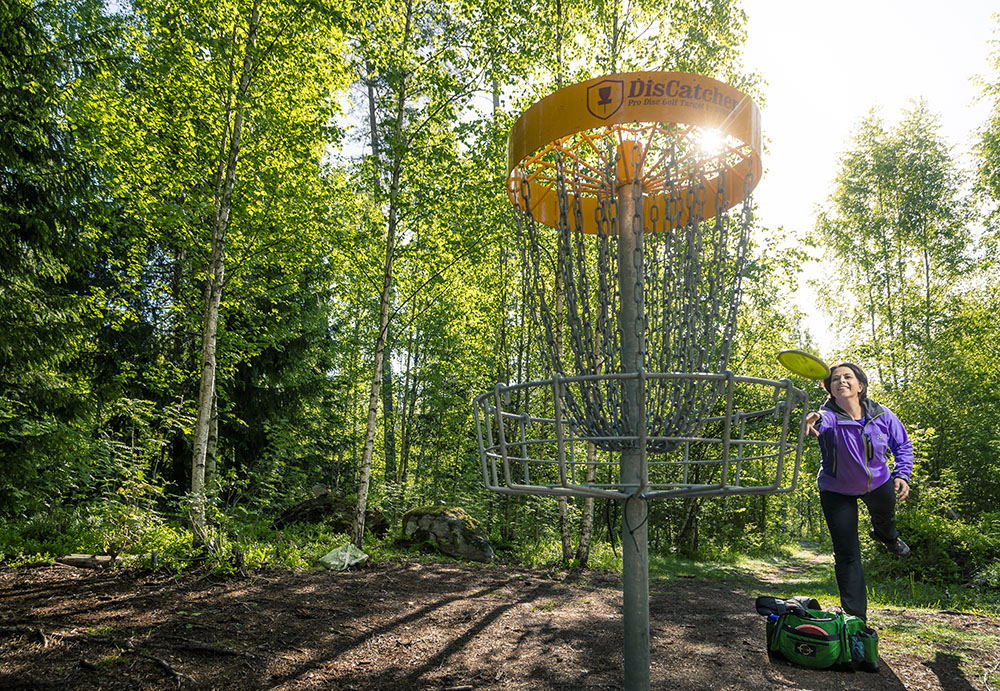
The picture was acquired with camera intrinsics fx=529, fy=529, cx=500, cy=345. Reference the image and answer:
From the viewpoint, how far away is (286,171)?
8.62m

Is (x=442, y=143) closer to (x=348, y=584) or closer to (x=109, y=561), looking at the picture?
(x=348, y=584)

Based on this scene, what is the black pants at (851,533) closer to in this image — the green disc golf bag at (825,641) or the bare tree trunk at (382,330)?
the green disc golf bag at (825,641)

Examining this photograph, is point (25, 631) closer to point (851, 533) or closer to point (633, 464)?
point (633, 464)

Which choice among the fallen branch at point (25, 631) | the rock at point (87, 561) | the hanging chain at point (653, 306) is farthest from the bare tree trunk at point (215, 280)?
the hanging chain at point (653, 306)

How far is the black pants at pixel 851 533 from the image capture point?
9.93ft

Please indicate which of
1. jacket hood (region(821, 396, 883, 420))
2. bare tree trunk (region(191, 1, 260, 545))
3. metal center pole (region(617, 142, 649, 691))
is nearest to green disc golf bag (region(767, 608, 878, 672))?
jacket hood (region(821, 396, 883, 420))

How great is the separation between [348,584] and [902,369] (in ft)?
50.8

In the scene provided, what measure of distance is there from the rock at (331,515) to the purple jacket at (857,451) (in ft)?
28.4

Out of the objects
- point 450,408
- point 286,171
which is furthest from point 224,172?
point 450,408

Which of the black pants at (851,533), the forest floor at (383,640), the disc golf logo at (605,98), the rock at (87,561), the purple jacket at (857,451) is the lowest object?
the rock at (87,561)

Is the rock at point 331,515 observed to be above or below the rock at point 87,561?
below

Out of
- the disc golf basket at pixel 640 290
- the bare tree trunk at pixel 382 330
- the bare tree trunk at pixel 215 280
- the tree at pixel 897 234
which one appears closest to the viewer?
the disc golf basket at pixel 640 290

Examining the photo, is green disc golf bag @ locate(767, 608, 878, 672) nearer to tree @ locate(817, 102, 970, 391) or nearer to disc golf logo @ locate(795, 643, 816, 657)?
disc golf logo @ locate(795, 643, 816, 657)

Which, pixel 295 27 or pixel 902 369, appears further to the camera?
pixel 902 369
